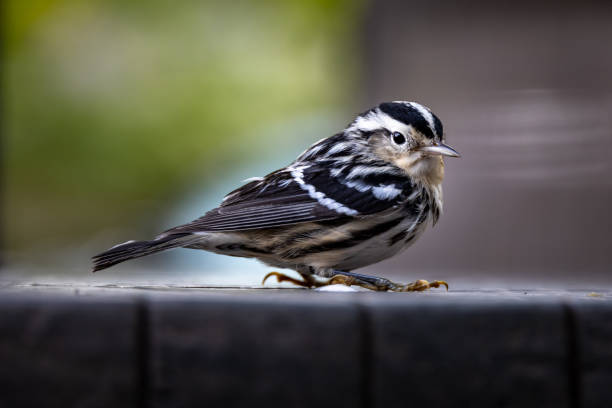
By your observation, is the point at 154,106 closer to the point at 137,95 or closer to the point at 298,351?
the point at 137,95

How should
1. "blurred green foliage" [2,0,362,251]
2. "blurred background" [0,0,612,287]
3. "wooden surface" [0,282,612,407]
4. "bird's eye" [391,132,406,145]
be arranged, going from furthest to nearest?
"blurred green foliage" [2,0,362,251], "blurred background" [0,0,612,287], "bird's eye" [391,132,406,145], "wooden surface" [0,282,612,407]

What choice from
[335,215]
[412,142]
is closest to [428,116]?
[412,142]

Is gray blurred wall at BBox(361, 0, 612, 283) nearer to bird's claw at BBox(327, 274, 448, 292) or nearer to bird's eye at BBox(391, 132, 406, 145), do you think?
bird's eye at BBox(391, 132, 406, 145)

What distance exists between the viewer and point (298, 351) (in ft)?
6.92

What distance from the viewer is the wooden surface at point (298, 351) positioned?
2.04 metres

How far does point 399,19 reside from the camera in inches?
271

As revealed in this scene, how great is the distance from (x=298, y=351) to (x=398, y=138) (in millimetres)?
2079

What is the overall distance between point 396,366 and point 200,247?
5.68ft

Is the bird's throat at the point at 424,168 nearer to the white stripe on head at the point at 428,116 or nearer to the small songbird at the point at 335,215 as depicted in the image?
the small songbird at the point at 335,215

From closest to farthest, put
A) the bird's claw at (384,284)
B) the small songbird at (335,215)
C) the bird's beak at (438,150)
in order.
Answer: the bird's claw at (384,284) → the small songbird at (335,215) → the bird's beak at (438,150)

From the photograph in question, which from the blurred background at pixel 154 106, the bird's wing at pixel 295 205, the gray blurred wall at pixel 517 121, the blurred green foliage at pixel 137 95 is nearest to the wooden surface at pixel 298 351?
the bird's wing at pixel 295 205

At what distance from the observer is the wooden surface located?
2041 millimetres

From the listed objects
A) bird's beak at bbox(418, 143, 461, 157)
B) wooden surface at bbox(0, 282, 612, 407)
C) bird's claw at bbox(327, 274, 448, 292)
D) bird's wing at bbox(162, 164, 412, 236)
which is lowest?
wooden surface at bbox(0, 282, 612, 407)

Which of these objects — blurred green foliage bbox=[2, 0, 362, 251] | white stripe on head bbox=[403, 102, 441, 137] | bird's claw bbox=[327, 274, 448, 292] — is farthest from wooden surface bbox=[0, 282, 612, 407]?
blurred green foliage bbox=[2, 0, 362, 251]
